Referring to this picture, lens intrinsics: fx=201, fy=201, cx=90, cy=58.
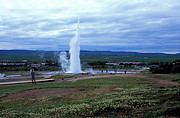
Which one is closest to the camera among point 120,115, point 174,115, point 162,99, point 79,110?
point 174,115

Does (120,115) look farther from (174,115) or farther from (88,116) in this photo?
(174,115)

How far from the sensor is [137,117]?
844 centimetres

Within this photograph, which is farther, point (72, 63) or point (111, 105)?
point (72, 63)

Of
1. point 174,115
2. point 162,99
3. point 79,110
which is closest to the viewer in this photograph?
point 174,115

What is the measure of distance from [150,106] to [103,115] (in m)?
2.61

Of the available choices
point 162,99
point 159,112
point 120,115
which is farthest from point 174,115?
point 162,99

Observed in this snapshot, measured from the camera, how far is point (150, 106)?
33.1 feet

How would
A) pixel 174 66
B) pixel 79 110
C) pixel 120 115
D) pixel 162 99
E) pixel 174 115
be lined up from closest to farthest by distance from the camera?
pixel 174 115 → pixel 120 115 → pixel 79 110 → pixel 162 99 → pixel 174 66

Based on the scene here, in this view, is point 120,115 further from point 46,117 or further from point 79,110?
point 46,117

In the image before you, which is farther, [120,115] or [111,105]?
[111,105]

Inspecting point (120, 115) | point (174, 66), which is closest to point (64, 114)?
point (120, 115)

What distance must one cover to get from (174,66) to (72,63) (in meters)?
23.7

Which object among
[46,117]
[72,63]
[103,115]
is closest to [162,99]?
[103,115]

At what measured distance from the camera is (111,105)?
1034 cm
